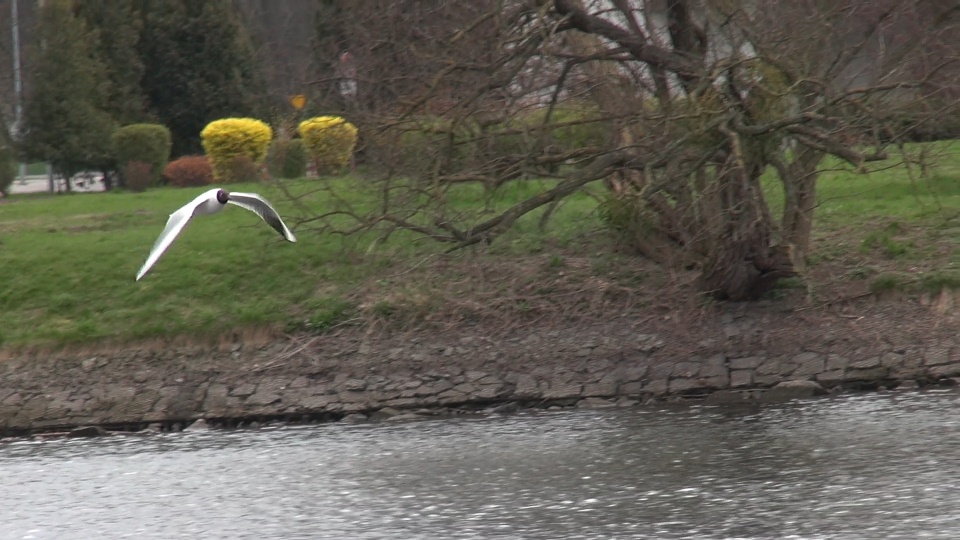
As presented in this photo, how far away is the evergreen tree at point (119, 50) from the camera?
1185 inches

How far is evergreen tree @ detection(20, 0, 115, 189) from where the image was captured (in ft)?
91.6

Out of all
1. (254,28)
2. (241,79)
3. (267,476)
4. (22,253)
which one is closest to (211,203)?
(267,476)

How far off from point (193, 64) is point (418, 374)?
17662mm

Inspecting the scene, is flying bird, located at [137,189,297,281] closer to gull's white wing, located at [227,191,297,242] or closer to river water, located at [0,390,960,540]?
gull's white wing, located at [227,191,297,242]

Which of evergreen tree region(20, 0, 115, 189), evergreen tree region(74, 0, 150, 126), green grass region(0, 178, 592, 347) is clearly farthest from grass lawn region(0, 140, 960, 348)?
evergreen tree region(74, 0, 150, 126)

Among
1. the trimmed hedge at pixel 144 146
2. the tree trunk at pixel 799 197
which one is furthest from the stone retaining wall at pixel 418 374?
the trimmed hedge at pixel 144 146

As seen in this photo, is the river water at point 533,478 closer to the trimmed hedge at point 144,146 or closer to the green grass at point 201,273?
the green grass at point 201,273

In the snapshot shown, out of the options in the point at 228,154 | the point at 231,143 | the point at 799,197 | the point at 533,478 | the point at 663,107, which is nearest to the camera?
the point at 533,478

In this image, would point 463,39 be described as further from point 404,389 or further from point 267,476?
point 267,476

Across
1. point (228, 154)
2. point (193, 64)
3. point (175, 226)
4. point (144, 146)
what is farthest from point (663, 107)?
point (193, 64)

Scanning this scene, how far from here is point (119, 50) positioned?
30469 millimetres

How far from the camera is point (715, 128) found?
13992 mm

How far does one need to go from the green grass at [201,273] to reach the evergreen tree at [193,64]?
10956 millimetres

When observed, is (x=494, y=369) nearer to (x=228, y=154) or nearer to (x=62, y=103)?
(x=228, y=154)
